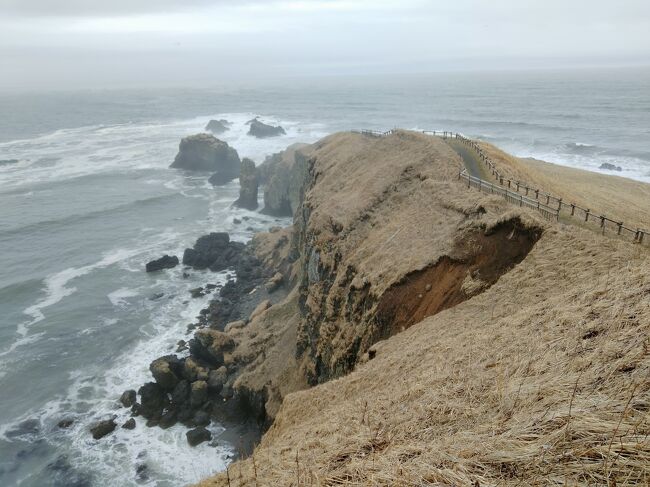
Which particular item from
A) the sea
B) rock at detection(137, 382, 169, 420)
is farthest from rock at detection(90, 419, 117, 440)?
rock at detection(137, 382, 169, 420)

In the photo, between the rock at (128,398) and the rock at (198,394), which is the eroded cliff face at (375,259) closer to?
the rock at (198,394)

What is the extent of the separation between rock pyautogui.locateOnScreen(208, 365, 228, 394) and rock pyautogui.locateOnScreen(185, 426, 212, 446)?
317cm

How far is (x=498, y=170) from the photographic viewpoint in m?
27.7

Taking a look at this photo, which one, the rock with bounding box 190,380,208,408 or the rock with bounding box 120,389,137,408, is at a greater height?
the rock with bounding box 190,380,208,408

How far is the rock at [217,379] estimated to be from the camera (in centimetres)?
2734

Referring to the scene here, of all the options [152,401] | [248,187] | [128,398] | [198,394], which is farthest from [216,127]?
[198,394]

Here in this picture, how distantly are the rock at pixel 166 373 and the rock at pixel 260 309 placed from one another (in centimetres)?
700

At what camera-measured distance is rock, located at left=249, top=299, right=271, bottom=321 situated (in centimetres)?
3360

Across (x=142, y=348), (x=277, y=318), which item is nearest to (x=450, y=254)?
(x=277, y=318)

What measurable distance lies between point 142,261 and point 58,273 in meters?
7.87

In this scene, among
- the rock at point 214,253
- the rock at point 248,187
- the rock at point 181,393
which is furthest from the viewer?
the rock at point 248,187

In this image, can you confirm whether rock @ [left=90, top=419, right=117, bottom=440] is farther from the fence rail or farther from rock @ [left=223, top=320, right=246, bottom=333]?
the fence rail

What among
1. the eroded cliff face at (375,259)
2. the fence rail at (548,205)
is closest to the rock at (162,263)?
the eroded cliff face at (375,259)

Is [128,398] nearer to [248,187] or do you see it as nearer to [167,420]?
[167,420]
